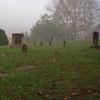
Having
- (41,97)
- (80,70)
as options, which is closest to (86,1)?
(80,70)

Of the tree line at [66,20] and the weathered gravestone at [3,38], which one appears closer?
the weathered gravestone at [3,38]

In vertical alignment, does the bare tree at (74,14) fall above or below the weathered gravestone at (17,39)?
above

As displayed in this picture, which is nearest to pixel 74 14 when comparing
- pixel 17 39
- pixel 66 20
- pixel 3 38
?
pixel 66 20

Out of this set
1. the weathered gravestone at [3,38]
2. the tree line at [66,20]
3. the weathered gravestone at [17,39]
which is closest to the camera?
the weathered gravestone at [17,39]

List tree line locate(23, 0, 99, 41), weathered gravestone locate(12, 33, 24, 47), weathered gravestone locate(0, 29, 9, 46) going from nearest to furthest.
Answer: weathered gravestone locate(12, 33, 24, 47) < weathered gravestone locate(0, 29, 9, 46) < tree line locate(23, 0, 99, 41)

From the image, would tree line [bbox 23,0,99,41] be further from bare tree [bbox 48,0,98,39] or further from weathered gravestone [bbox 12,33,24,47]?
weathered gravestone [bbox 12,33,24,47]

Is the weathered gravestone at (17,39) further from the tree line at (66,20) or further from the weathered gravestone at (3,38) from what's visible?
the tree line at (66,20)

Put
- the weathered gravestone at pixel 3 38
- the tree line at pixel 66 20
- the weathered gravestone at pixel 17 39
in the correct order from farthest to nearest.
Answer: the tree line at pixel 66 20, the weathered gravestone at pixel 3 38, the weathered gravestone at pixel 17 39

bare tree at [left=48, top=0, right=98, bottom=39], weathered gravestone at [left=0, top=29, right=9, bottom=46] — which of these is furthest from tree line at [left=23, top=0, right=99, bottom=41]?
weathered gravestone at [left=0, top=29, right=9, bottom=46]

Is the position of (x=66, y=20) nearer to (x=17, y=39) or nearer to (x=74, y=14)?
(x=74, y=14)

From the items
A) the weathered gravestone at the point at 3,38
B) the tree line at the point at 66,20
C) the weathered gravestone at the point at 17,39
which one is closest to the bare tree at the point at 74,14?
the tree line at the point at 66,20

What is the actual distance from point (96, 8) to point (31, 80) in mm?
56766

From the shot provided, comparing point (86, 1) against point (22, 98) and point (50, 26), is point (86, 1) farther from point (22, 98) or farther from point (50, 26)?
point (22, 98)

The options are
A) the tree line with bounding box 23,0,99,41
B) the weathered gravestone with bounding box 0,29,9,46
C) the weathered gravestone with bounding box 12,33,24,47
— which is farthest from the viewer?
the tree line with bounding box 23,0,99,41
